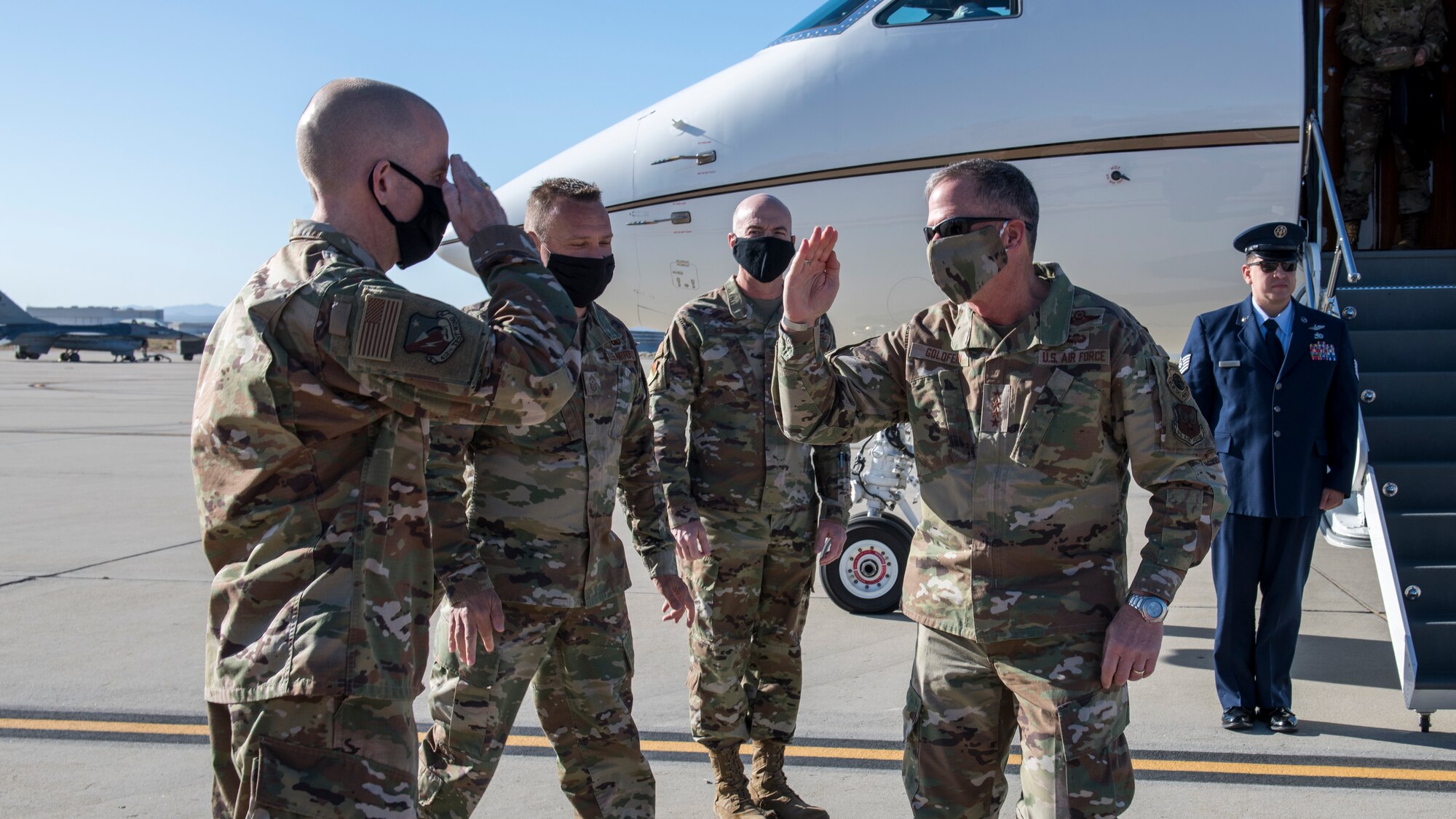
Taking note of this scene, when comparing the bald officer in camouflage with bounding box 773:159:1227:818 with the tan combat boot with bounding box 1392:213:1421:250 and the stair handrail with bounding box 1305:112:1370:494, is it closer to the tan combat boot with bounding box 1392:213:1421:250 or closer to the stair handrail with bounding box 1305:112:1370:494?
the stair handrail with bounding box 1305:112:1370:494

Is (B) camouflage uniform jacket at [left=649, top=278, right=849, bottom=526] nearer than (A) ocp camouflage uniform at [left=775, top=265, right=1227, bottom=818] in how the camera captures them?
No

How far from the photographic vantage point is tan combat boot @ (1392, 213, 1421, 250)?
21.2 feet

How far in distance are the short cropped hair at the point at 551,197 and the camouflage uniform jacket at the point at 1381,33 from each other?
5197 millimetres

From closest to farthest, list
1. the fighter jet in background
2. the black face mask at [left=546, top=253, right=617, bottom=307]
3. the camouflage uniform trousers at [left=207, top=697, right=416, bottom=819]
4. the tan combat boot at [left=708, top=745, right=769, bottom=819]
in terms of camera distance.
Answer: the camouflage uniform trousers at [left=207, top=697, right=416, bottom=819] → the black face mask at [left=546, top=253, right=617, bottom=307] → the tan combat boot at [left=708, top=745, right=769, bottom=819] → the fighter jet in background

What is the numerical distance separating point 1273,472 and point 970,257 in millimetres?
2596

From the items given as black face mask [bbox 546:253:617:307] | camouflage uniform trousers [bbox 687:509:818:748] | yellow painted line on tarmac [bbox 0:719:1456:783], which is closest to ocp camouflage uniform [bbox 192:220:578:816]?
black face mask [bbox 546:253:617:307]

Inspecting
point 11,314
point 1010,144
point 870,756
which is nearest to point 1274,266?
point 1010,144

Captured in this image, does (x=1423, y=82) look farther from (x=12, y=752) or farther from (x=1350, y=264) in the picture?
(x=12, y=752)

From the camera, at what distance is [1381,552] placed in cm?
454

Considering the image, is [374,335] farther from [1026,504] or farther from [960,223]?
[1026,504]

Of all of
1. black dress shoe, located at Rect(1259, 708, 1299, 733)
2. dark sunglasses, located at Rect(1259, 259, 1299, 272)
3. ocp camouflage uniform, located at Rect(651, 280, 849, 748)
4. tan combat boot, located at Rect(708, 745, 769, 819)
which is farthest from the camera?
dark sunglasses, located at Rect(1259, 259, 1299, 272)

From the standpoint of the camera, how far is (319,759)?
184cm

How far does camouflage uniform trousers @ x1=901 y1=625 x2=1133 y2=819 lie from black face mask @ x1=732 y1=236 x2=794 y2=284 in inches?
61.4

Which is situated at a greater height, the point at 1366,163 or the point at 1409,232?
the point at 1366,163
